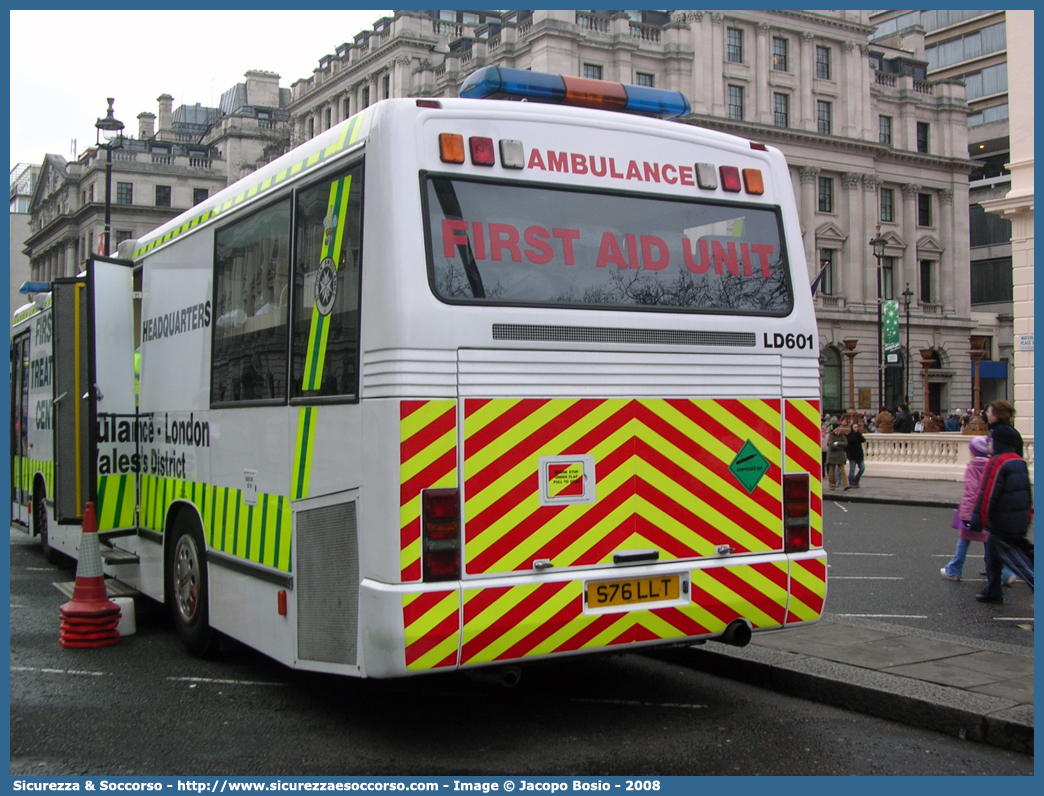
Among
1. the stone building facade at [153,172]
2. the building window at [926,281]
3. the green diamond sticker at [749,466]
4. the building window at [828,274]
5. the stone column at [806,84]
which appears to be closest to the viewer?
the green diamond sticker at [749,466]

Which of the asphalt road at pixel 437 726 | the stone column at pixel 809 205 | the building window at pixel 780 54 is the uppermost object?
the building window at pixel 780 54

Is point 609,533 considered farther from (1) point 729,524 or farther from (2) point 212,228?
(2) point 212,228

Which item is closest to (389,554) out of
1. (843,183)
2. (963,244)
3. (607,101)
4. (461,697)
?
(461,697)

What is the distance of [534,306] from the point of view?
5.64 metres

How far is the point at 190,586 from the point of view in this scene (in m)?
7.74

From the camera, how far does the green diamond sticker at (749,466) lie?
6.15 m

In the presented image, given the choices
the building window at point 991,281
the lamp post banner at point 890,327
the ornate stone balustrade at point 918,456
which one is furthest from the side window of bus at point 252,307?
the building window at point 991,281

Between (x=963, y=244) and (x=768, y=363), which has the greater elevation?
(x=963, y=244)

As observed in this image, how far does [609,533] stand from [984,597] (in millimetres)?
5876

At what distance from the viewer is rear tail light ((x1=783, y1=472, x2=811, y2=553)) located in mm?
6281

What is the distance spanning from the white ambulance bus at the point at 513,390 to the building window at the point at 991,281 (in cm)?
8104

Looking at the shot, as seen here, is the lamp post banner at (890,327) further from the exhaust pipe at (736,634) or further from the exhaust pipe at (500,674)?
the exhaust pipe at (500,674)

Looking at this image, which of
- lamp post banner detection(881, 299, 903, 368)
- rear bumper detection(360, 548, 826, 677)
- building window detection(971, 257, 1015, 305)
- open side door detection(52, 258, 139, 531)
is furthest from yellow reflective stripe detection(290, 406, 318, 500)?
building window detection(971, 257, 1015, 305)

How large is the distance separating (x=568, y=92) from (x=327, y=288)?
1.86 meters
